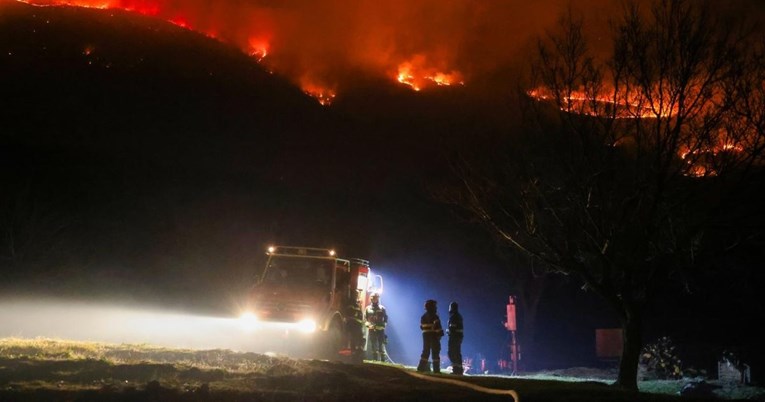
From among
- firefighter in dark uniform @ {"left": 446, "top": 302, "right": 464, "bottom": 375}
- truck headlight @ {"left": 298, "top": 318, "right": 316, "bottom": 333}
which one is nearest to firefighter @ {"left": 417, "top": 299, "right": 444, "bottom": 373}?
firefighter in dark uniform @ {"left": 446, "top": 302, "right": 464, "bottom": 375}

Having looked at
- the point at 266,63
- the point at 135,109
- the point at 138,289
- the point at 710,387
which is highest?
the point at 266,63

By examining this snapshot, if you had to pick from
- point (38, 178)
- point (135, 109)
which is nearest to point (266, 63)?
point (135, 109)

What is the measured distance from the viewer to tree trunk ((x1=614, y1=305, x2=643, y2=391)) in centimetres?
1441

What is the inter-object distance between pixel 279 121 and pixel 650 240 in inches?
2298

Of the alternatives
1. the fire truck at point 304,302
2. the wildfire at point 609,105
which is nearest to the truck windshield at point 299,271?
the fire truck at point 304,302

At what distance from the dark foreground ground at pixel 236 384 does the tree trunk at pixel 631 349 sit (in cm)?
378

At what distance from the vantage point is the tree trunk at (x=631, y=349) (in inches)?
567

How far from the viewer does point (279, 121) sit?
228 feet

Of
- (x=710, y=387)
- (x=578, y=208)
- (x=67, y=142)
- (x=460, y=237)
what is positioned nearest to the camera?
(x=578, y=208)

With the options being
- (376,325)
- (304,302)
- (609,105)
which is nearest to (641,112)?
(609,105)

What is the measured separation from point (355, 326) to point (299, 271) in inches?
94.1

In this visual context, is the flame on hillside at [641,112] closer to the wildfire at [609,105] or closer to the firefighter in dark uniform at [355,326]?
the wildfire at [609,105]

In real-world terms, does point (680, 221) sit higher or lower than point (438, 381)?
higher

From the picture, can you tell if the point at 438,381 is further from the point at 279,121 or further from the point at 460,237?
the point at 279,121
